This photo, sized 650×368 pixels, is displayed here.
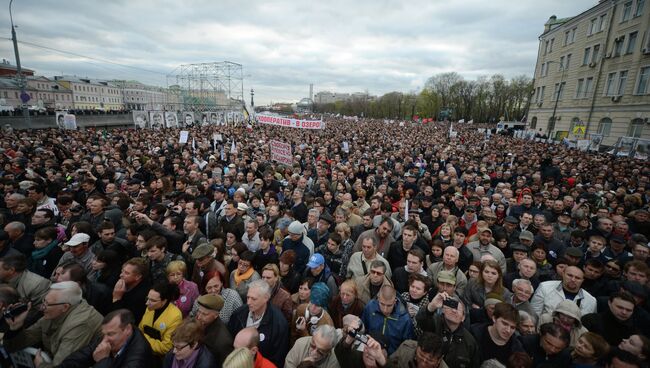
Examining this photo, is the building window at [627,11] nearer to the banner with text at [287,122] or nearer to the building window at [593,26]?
the building window at [593,26]

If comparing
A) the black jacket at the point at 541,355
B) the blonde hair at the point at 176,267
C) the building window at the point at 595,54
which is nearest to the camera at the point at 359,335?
the black jacket at the point at 541,355

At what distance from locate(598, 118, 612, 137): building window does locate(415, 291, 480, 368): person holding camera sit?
118ft

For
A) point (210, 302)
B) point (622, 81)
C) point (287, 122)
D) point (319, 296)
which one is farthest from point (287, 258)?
point (622, 81)

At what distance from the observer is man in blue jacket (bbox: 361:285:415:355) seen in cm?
310

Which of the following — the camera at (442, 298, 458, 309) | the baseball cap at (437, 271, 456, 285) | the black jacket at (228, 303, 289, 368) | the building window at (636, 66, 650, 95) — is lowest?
the black jacket at (228, 303, 289, 368)

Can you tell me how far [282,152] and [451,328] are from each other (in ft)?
33.1

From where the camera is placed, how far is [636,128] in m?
24.6

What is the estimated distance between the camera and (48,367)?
2703 millimetres

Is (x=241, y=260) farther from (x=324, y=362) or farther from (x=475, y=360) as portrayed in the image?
(x=475, y=360)

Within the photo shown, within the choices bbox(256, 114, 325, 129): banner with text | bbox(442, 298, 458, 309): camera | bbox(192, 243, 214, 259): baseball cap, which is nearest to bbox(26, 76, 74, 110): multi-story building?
bbox(256, 114, 325, 129): banner with text

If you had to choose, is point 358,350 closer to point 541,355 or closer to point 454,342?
point 454,342

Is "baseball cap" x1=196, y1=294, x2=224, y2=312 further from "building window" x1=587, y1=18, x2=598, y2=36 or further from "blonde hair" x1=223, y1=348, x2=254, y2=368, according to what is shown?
"building window" x1=587, y1=18, x2=598, y2=36

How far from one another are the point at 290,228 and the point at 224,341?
2.08 m

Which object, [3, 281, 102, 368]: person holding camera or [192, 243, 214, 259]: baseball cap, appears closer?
[3, 281, 102, 368]: person holding camera
